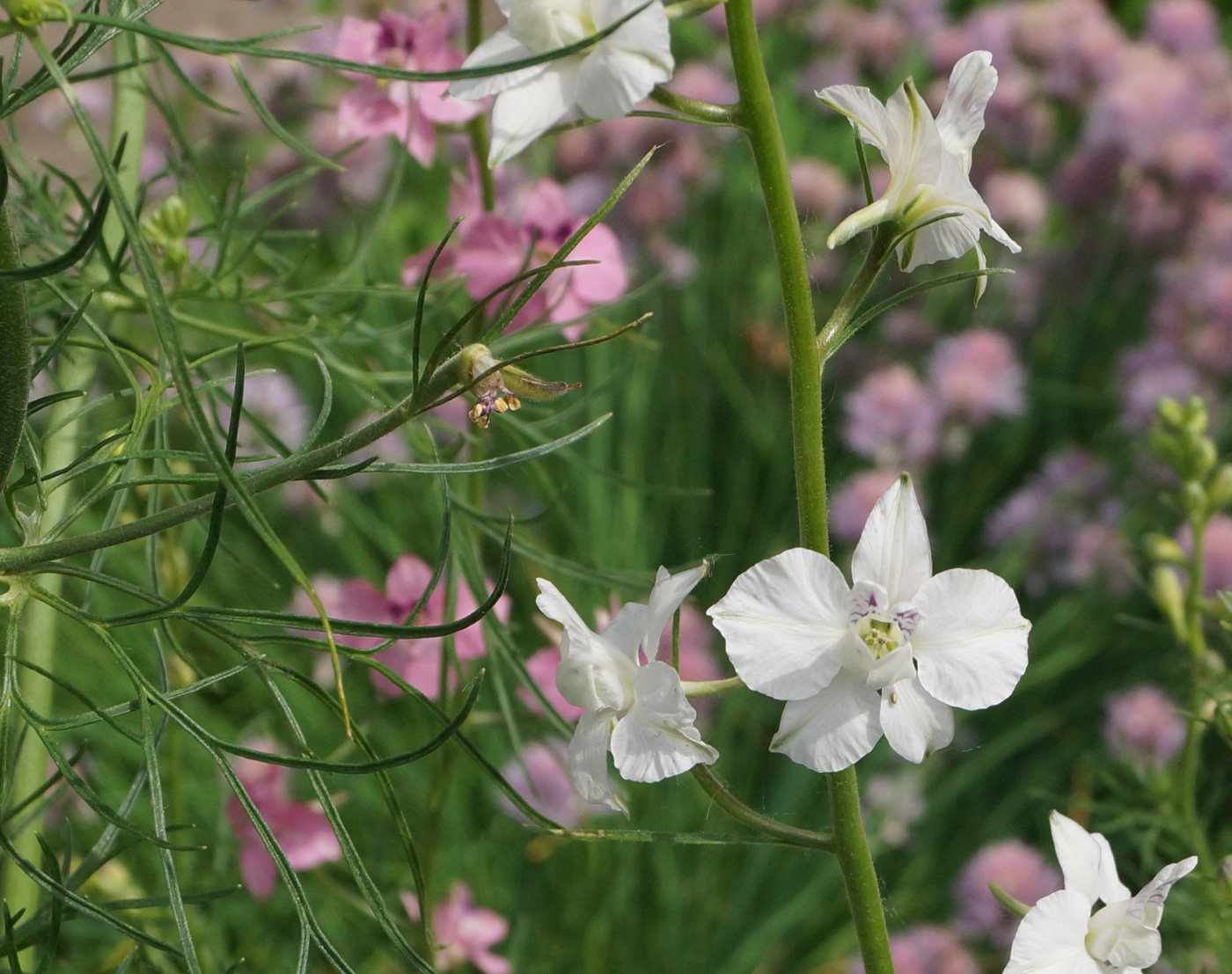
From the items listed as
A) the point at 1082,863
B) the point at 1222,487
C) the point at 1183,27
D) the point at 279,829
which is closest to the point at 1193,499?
the point at 1222,487

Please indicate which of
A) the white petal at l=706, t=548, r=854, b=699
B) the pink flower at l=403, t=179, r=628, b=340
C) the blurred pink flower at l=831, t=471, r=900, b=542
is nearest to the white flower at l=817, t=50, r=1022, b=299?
the white petal at l=706, t=548, r=854, b=699

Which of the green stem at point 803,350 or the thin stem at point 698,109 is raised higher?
the thin stem at point 698,109

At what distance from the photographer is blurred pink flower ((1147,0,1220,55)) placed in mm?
1842

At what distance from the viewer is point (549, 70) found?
1.26 ft

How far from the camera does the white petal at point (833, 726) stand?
38cm

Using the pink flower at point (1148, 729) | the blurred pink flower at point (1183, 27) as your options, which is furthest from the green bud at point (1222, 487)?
the blurred pink flower at point (1183, 27)

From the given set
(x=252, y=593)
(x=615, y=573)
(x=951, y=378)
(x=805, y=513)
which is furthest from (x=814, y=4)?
(x=805, y=513)

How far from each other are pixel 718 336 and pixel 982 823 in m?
0.75

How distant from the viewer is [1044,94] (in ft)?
5.90

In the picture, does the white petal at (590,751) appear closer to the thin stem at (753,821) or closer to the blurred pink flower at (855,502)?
the thin stem at (753,821)

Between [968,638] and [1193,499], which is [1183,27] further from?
[968,638]

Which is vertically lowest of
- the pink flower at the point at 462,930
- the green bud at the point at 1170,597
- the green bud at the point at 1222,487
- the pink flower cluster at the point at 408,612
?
the pink flower at the point at 462,930

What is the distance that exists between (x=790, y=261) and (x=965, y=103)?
103 millimetres

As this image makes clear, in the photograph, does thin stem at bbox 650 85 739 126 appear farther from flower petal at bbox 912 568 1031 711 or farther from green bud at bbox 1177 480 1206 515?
green bud at bbox 1177 480 1206 515
